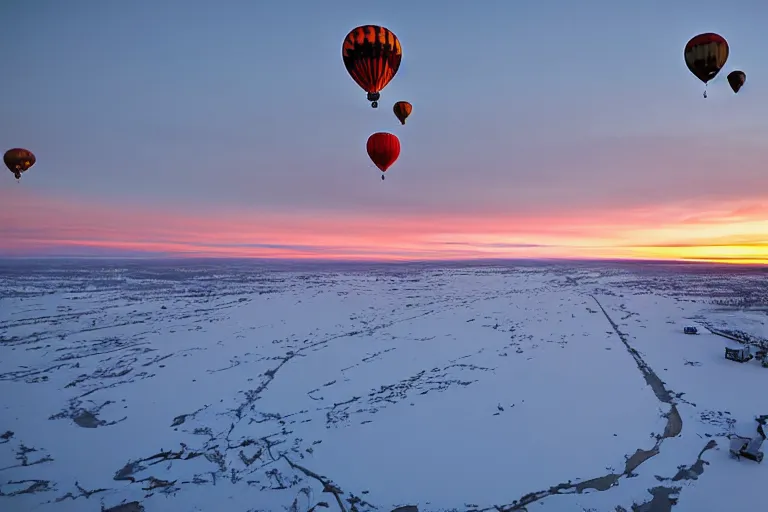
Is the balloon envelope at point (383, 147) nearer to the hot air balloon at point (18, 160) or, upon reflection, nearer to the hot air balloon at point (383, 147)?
the hot air balloon at point (383, 147)

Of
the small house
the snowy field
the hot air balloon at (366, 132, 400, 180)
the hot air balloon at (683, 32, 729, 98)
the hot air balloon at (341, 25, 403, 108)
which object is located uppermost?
the hot air balloon at (683, 32, 729, 98)

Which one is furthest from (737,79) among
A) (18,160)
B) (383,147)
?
(18,160)

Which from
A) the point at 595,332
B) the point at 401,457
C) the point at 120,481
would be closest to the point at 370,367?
the point at 401,457

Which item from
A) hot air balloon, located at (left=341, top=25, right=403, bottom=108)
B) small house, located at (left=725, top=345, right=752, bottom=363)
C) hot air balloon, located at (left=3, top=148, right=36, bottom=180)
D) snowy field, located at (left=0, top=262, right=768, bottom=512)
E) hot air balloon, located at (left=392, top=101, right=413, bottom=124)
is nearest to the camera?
snowy field, located at (left=0, top=262, right=768, bottom=512)

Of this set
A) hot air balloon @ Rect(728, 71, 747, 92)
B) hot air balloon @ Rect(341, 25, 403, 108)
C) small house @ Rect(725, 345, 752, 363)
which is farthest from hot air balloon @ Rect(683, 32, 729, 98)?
hot air balloon @ Rect(341, 25, 403, 108)

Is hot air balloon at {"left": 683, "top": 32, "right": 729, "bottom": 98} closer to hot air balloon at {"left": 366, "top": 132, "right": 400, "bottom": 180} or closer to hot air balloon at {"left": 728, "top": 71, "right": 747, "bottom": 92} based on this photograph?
hot air balloon at {"left": 728, "top": 71, "right": 747, "bottom": 92}

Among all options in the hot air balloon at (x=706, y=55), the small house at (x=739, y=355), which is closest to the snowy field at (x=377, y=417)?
the small house at (x=739, y=355)

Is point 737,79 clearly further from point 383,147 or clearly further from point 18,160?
point 18,160
